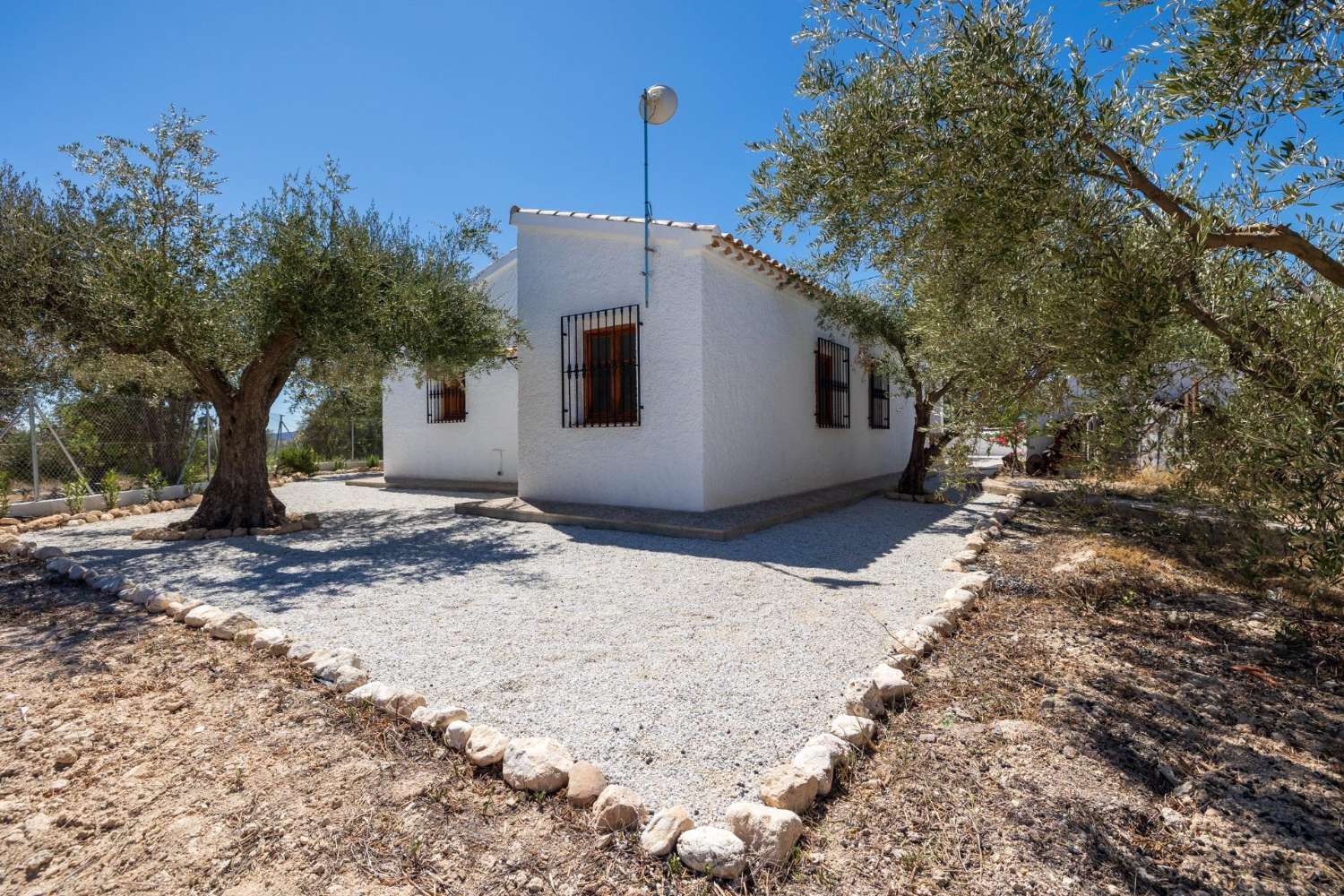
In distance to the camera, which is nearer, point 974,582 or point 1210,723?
point 1210,723

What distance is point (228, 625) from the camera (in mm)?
3490

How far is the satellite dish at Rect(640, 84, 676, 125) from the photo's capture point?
686cm

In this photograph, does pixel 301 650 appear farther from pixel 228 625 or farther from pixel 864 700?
pixel 864 700

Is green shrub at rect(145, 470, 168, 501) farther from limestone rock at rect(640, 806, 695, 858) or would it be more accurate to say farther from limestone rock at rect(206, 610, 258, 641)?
limestone rock at rect(640, 806, 695, 858)

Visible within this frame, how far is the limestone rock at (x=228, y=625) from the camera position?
3.44 metres

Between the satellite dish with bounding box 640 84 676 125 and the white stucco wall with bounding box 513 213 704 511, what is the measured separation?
4.20ft

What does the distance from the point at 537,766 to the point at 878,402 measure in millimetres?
12973

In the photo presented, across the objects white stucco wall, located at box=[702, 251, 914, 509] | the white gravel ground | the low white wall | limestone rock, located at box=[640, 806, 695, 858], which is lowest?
the white gravel ground

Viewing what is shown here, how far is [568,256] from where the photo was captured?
8570mm

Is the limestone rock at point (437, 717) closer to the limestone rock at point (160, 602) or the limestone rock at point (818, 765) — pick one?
the limestone rock at point (818, 765)

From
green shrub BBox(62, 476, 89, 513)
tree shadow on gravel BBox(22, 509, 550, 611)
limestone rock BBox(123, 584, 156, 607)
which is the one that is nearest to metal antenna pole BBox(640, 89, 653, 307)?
tree shadow on gravel BBox(22, 509, 550, 611)

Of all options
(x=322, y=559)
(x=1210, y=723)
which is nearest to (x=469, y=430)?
(x=322, y=559)

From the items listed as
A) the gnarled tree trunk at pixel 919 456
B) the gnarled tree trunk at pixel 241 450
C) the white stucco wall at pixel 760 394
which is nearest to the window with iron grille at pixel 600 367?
the white stucco wall at pixel 760 394

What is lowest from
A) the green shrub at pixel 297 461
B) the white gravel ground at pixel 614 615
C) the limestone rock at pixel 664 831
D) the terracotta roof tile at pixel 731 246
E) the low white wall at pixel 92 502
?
the white gravel ground at pixel 614 615
